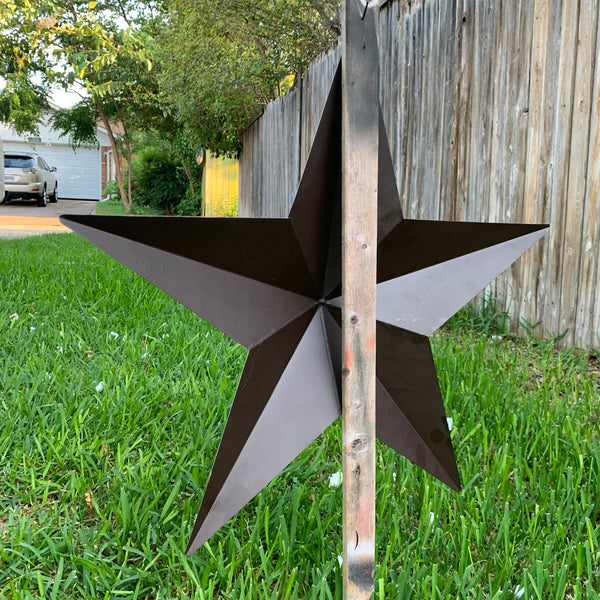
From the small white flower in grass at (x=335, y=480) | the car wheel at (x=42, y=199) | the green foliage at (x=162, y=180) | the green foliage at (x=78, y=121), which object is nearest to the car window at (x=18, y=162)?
the car wheel at (x=42, y=199)

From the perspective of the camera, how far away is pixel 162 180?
21.8 m

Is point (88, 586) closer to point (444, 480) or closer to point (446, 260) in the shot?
point (444, 480)

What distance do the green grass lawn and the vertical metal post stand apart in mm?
239

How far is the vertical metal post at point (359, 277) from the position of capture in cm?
105

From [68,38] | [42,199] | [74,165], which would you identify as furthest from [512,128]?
[74,165]

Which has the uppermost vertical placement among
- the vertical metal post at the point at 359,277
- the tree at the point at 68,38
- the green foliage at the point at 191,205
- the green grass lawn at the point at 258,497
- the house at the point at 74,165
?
the house at the point at 74,165

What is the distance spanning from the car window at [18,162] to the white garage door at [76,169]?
1209cm

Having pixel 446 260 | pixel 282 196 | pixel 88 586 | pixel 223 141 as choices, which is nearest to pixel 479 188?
pixel 446 260

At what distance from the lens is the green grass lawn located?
142 cm

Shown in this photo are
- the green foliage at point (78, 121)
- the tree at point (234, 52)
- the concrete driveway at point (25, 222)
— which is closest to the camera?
the tree at point (234, 52)

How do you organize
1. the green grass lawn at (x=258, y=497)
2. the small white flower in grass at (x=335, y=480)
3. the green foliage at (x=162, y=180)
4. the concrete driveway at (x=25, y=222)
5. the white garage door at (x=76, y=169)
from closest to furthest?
the green grass lawn at (x=258, y=497)
the small white flower in grass at (x=335, y=480)
the concrete driveway at (x=25, y=222)
the green foliage at (x=162, y=180)
the white garage door at (x=76, y=169)

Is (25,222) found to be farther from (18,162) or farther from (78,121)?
(78,121)

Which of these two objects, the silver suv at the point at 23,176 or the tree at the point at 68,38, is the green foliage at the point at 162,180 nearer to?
the silver suv at the point at 23,176

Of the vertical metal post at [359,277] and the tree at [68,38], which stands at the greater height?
the tree at [68,38]
